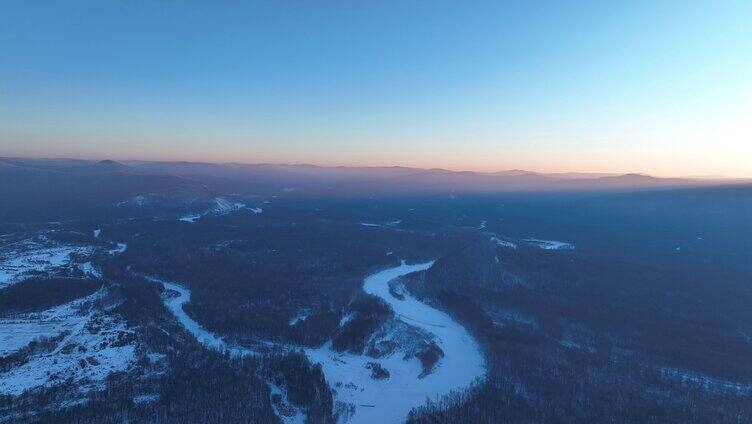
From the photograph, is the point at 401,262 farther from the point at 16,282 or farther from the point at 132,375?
the point at 16,282

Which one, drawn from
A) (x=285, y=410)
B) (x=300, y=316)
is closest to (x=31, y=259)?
(x=300, y=316)

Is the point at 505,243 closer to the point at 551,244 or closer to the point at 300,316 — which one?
the point at 551,244

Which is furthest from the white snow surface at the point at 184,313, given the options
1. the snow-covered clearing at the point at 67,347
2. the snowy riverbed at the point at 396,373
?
the snow-covered clearing at the point at 67,347

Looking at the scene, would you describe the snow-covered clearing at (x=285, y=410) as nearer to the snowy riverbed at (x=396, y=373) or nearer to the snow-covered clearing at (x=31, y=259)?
the snowy riverbed at (x=396, y=373)

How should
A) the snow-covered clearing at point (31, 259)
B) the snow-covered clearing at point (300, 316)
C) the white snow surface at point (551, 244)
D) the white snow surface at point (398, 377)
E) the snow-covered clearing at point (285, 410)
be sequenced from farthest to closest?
the white snow surface at point (551, 244), the snow-covered clearing at point (31, 259), the snow-covered clearing at point (300, 316), the white snow surface at point (398, 377), the snow-covered clearing at point (285, 410)

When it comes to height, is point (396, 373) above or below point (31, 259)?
below

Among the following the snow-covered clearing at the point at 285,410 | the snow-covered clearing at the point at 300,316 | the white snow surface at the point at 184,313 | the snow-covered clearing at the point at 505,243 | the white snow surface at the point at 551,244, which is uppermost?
the snow-covered clearing at the point at 505,243

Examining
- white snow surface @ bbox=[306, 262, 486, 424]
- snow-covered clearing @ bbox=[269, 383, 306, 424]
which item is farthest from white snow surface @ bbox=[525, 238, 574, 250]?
snow-covered clearing @ bbox=[269, 383, 306, 424]

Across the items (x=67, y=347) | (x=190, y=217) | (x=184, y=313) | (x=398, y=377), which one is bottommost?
(x=67, y=347)

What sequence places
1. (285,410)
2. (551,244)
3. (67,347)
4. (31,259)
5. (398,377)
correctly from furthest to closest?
(551,244) → (31,259) → (67,347) → (398,377) → (285,410)
